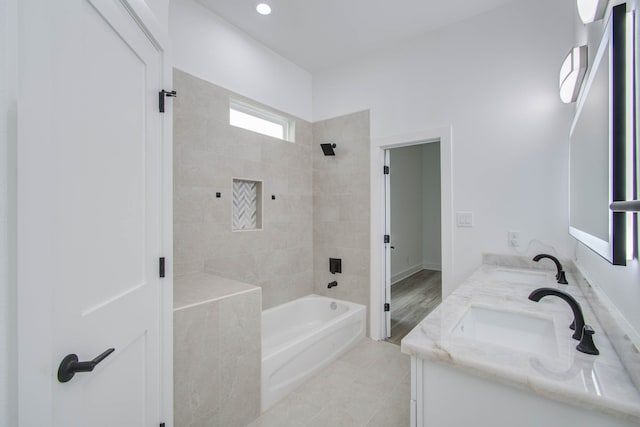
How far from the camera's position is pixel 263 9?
2.34 meters

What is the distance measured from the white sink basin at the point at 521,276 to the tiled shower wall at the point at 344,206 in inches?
50.3

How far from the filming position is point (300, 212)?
3307mm

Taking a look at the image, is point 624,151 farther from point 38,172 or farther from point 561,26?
point 561,26

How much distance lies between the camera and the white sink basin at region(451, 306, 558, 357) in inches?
46.3

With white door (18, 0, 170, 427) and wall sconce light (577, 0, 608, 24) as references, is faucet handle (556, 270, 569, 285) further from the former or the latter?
white door (18, 0, 170, 427)

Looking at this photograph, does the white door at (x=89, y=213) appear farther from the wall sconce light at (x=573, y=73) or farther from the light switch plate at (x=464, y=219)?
the light switch plate at (x=464, y=219)

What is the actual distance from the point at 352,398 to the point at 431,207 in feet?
16.0

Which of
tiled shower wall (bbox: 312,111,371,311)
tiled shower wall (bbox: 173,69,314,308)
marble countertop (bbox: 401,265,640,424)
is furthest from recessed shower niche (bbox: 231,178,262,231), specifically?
marble countertop (bbox: 401,265,640,424)

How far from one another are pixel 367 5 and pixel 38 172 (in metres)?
2.58

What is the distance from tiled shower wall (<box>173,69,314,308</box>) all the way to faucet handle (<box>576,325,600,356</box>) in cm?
232

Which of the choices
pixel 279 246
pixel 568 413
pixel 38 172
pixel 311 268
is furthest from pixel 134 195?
pixel 311 268

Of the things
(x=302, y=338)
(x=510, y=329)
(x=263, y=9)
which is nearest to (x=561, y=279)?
(x=510, y=329)

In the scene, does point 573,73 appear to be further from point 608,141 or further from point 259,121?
point 259,121

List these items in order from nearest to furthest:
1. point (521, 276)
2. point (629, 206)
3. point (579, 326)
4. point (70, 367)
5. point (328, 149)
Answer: point (629, 206)
point (70, 367)
point (579, 326)
point (521, 276)
point (328, 149)
